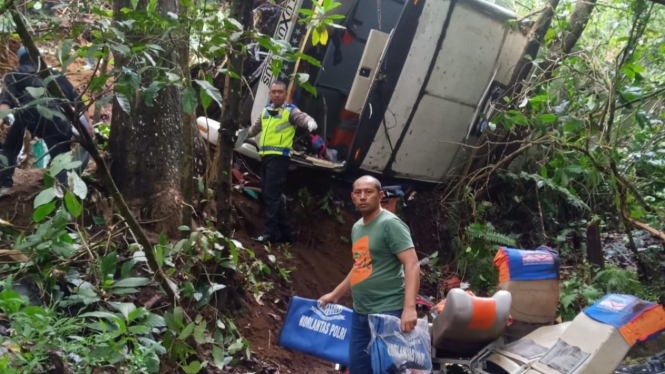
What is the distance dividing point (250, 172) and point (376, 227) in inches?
153

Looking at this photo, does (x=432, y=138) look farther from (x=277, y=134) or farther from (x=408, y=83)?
(x=277, y=134)

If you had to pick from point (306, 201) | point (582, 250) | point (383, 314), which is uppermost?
point (383, 314)

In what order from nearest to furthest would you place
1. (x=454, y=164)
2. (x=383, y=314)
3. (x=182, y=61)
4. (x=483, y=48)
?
(x=383, y=314) < (x=182, y=61) < (x=483, y=48) < (x=454, y=164)

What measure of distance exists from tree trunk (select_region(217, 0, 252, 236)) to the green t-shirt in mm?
1027

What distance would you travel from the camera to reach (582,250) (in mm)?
7098

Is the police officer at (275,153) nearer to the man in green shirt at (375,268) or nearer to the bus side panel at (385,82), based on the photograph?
the bus side panel at (385,82)

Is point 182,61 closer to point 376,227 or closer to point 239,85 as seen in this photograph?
point 239,85

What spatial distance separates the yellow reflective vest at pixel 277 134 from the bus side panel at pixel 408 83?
0.78 metres

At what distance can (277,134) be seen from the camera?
19.9ft

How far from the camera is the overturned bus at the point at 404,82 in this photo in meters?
6.07

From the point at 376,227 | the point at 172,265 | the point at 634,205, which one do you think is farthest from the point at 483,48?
the point at 172,265

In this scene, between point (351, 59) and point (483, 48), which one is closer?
point (483, 48)

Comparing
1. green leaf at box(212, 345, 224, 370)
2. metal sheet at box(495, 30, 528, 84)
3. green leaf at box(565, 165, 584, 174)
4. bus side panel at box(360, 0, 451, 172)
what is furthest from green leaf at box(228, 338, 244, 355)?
metal sheet at box(495, 30, 528, 84)

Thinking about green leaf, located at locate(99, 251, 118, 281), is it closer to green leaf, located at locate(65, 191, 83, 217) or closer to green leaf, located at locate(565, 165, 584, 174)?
green leaf, located at locate(65, 191, 83, 217)
